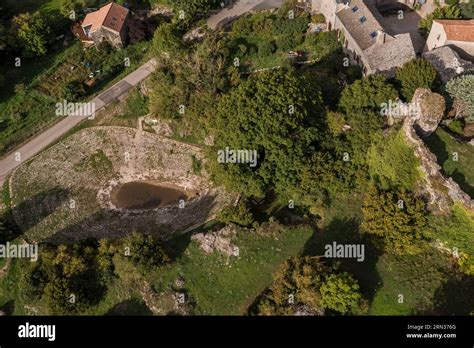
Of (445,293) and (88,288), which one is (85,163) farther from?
(445,293)

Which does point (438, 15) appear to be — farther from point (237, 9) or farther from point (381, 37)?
point (237, 9)

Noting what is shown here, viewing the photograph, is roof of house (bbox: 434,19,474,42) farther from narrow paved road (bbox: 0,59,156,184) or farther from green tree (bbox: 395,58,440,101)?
narrow paved road (bbox: 0,59,156,184)

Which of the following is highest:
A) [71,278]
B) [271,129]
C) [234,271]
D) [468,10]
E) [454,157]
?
[468,10]

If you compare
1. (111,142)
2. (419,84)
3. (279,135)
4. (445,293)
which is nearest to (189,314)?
(279,135)

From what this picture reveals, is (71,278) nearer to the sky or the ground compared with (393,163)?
nearer to the ground

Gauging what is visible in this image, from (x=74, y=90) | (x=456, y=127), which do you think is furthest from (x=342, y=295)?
(x=74, y=90)

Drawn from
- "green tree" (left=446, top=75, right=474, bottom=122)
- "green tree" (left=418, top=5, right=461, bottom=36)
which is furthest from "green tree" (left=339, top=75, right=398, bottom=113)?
"green tree" (left=418, top=5, right=461, bottom=36)
